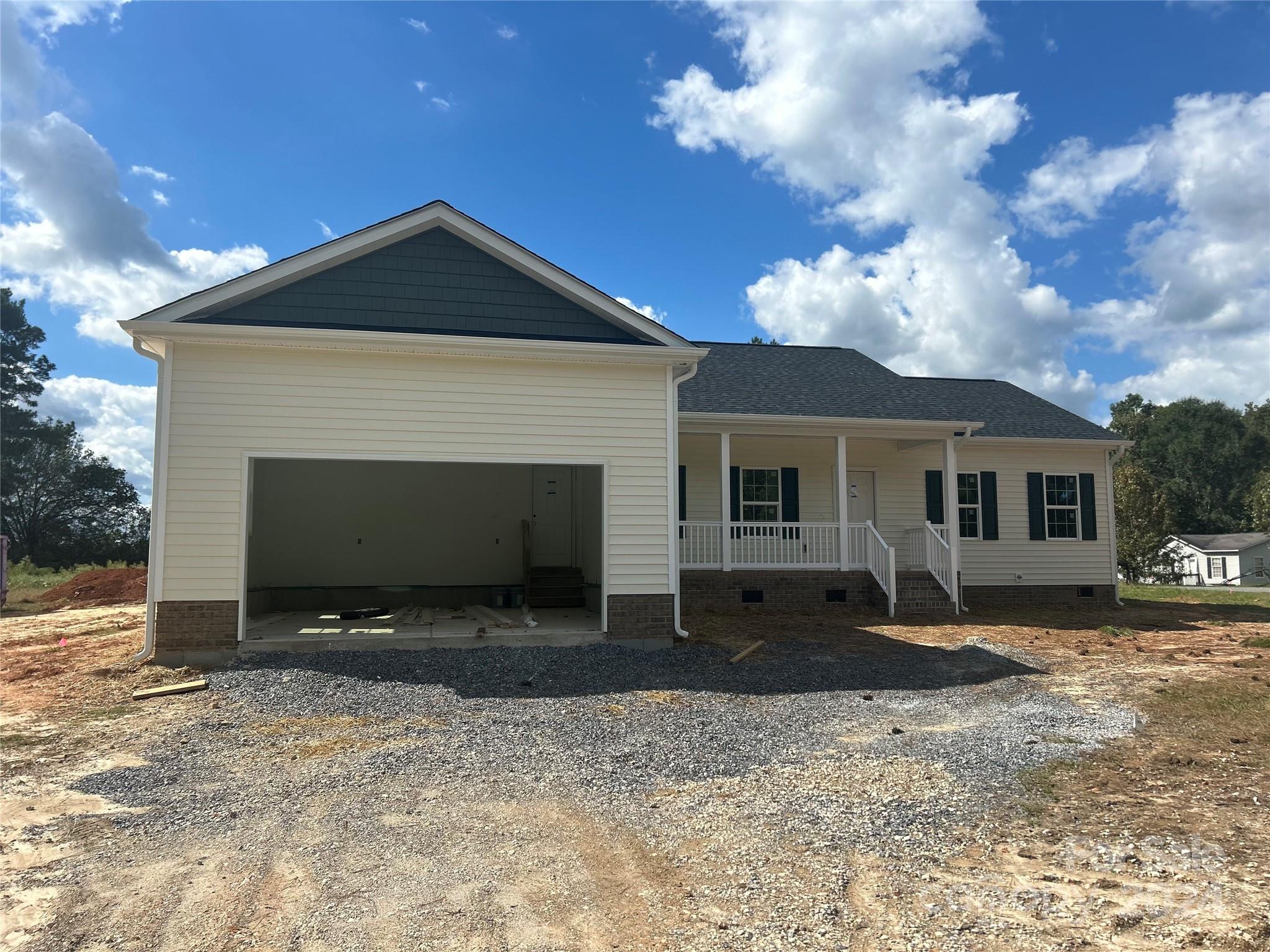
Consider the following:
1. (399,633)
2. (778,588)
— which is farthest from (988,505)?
(399,633)

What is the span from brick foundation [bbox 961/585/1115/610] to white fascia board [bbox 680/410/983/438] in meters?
3.64

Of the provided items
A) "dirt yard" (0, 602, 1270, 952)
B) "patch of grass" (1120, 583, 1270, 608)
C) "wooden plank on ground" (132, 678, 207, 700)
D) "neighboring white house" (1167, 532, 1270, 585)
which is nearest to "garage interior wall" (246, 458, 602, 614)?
"dirt yard" (0, 602, 1270, 952)

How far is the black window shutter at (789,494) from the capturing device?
51.8 ft

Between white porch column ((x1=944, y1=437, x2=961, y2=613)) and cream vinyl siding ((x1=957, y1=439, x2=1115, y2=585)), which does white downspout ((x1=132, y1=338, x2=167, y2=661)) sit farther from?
cream vinyl siding ((x1=957, y1=439, x2=1115, y2=585))

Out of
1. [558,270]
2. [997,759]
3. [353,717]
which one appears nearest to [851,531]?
[558,270]

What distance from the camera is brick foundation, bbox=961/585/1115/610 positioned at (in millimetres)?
16438

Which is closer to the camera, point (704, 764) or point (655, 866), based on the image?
point (655, 866)


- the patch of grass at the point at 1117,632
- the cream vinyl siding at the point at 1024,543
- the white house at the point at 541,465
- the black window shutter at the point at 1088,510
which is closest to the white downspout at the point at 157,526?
the white house at the point at 541,465

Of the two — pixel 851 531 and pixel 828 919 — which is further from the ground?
pixel 851 531

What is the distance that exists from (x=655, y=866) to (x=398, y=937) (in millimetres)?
1354

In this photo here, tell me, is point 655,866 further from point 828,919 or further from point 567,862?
point 828,919

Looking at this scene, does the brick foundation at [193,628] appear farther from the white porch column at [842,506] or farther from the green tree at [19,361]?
the green tree at [19,361]

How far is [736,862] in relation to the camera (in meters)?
4.18

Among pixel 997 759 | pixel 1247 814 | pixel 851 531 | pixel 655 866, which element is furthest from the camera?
pixel 851 531
